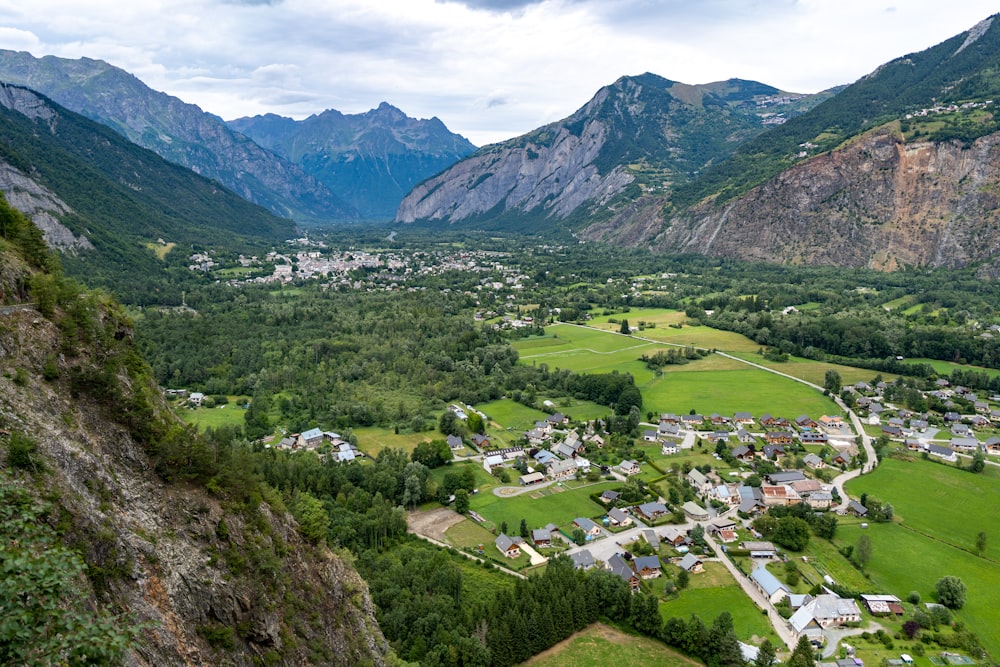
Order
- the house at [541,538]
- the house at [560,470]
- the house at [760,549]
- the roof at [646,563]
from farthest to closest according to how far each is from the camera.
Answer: the house at [560,470], the house at [541,538], the house at [760,549], the roof at [646,563]

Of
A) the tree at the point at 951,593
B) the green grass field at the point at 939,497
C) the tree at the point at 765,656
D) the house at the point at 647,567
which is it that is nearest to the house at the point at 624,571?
the house at the point at 647,567

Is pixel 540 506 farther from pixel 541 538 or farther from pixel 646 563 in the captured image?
pixel 646 563

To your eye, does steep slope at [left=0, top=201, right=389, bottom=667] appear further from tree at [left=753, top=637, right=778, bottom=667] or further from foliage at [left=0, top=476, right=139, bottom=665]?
tree at [left=753, top=637, right=778, bottom=667]

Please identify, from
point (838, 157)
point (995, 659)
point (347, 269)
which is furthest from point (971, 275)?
point (347, 269)

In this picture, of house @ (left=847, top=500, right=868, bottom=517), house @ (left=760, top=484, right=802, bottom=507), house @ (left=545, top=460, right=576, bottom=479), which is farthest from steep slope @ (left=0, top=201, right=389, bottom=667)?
house @ (left=847, top=500, right=868, bottom=517)

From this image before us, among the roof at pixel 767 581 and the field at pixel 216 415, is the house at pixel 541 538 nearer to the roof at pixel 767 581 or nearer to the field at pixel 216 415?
the roof at pixel 767 581

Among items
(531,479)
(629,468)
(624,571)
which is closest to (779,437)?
(629,468)
